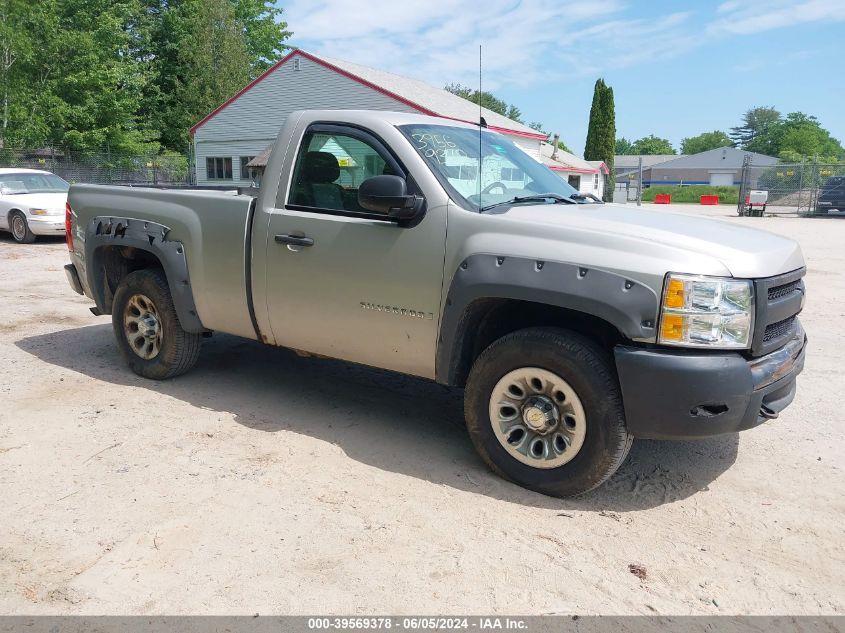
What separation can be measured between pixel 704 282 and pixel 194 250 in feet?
11.0

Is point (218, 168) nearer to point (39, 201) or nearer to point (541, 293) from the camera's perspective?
point (39, 201)

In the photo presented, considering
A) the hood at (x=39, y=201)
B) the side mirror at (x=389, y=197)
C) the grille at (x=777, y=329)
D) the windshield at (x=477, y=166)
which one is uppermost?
the windshield at (x=477, y=166)

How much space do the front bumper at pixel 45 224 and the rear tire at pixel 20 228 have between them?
128 mm

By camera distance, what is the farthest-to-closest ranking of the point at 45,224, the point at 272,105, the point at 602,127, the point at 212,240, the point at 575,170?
1. the point at 602,127
2. the point at 575,170
3. the point at 272,105
4. the point at 45,224
5. the point at 212,240

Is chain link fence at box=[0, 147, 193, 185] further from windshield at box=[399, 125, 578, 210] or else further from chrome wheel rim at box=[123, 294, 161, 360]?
windshield at box=[399, 125, 578, 210]

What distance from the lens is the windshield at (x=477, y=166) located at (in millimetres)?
4070

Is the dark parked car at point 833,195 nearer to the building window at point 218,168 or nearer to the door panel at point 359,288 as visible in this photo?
the building window at point 218,168

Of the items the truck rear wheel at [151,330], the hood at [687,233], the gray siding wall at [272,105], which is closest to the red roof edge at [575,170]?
the gray siding wall at [272,105]

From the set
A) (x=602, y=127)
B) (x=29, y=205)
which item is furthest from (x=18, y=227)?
(x=602, y=127)

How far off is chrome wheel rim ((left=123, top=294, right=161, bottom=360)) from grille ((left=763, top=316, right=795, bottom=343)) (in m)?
4.13

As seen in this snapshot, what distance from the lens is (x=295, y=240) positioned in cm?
→ 439

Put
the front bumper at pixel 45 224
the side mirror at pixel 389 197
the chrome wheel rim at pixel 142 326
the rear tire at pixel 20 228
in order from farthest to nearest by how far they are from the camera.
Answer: the rear tire at pixel 20 228, the front bumper at pixel 45 224, the chrome wheel rim at pixel 142 326, the side mirror at pixel 389 197

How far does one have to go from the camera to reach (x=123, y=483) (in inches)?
148

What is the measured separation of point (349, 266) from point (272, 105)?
95.8ft
